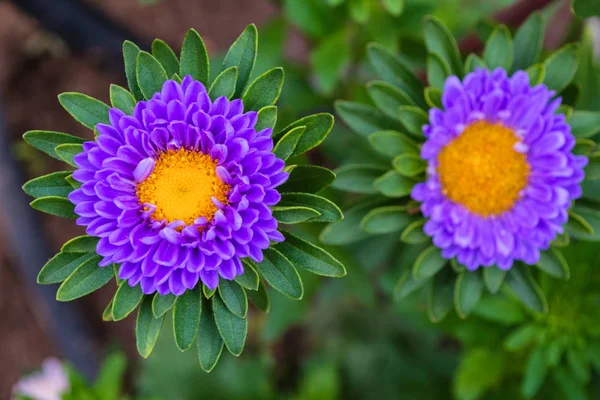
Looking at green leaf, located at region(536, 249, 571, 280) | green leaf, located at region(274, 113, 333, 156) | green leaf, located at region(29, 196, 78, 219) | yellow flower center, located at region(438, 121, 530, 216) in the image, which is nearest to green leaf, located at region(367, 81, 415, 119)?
yellow flower center, located at region(438, 121, 530, 216)

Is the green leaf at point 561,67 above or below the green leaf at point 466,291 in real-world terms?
above

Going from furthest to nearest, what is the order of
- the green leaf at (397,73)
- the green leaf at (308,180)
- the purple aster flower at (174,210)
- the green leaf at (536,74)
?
the green leaf at (397,73)
the green leaf at (536,74)
the green leaf at (308,180)
the purple aster flower at (174,210)

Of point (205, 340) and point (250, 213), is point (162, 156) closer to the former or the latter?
point (250, 213)

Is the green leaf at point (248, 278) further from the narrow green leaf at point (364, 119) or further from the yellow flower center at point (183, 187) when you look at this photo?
the narrow green leaf at point (364, 119)

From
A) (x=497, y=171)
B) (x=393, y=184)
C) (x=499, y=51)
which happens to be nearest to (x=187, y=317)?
(x=393, y=184)

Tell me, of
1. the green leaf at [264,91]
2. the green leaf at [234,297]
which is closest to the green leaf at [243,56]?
the green leaf at [264,91]

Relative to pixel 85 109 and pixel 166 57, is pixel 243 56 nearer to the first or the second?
pixel 166 57

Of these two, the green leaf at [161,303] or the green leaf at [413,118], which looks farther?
the green leaf at [413,118]
